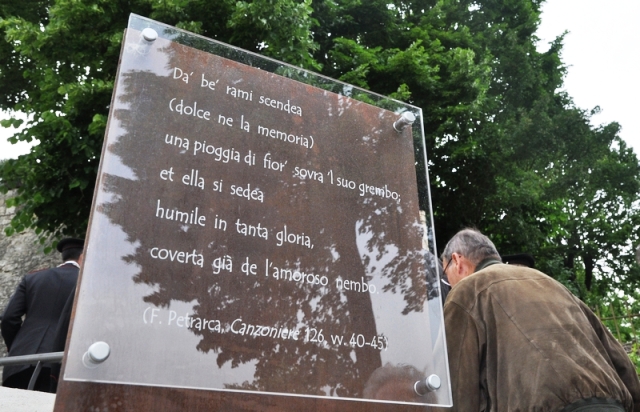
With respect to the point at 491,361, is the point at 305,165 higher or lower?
higher

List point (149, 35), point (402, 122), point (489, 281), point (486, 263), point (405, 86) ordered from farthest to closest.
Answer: point (405, 86), point (486, 263), point (402, 122), point (489, 281), point (149, 35)

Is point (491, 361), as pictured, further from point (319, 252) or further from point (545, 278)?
point (319, 252)

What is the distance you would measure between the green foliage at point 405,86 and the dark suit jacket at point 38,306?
2.47 metres

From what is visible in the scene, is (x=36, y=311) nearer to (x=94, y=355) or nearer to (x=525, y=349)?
(x=94, y=355)

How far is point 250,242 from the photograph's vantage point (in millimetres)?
2174

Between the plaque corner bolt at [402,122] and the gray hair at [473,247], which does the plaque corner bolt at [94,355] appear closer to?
the plaque corner bolt at [402,122]

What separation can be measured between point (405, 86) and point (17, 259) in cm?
734

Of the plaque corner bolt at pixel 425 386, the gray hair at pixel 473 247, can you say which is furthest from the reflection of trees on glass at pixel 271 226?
the gray hair at pixel 473 247

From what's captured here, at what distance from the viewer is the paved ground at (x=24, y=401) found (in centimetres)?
270

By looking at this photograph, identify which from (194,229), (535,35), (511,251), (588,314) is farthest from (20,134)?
(535,35)

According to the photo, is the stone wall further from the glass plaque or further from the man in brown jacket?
the man in brown jacket

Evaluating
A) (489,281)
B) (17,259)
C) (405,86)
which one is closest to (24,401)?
(489,281)

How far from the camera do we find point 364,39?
10.7 m

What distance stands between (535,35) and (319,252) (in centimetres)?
1199
